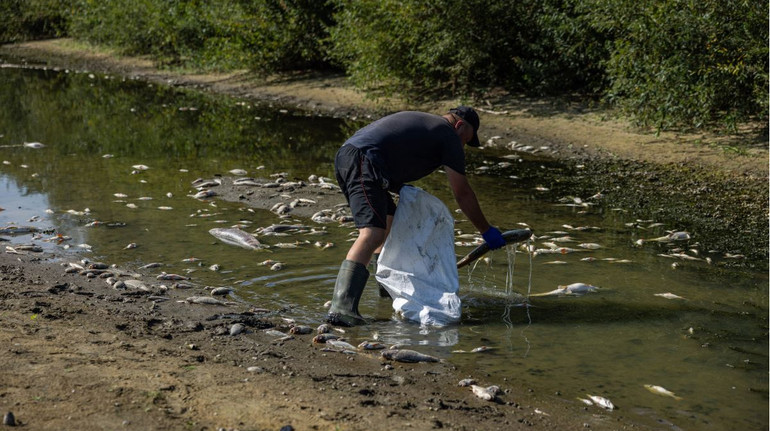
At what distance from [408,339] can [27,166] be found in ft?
28.2

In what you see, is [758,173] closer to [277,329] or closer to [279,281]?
[279,281]

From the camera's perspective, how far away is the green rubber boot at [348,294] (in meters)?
6.38

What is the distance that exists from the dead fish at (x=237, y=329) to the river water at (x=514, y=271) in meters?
0.57

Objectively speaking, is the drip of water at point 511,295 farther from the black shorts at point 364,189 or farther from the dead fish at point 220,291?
the dead fish at point 220,291

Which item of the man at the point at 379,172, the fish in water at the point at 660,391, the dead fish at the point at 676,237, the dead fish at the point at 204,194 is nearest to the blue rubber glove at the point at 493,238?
the man at the point at 379,172

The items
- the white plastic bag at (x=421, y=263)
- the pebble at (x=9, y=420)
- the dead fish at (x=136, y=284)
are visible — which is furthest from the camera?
the dead fish at (x=136, y=284)

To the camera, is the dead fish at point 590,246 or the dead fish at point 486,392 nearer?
the dead fish at point 486,392

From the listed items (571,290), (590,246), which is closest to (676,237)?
(590,246)

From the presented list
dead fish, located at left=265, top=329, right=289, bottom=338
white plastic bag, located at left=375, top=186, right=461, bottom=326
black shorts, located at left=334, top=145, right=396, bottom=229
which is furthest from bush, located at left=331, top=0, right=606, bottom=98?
dead fish, located at left=265, top=329, right=289, bottom=338

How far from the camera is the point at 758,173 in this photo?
1150 cm

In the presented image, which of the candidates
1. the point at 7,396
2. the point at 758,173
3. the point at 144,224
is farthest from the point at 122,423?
the point at 758,173

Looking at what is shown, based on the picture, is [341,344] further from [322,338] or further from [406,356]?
[406,356]

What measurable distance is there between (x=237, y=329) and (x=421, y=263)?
1.42m

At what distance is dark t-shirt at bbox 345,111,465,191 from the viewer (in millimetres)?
6422
